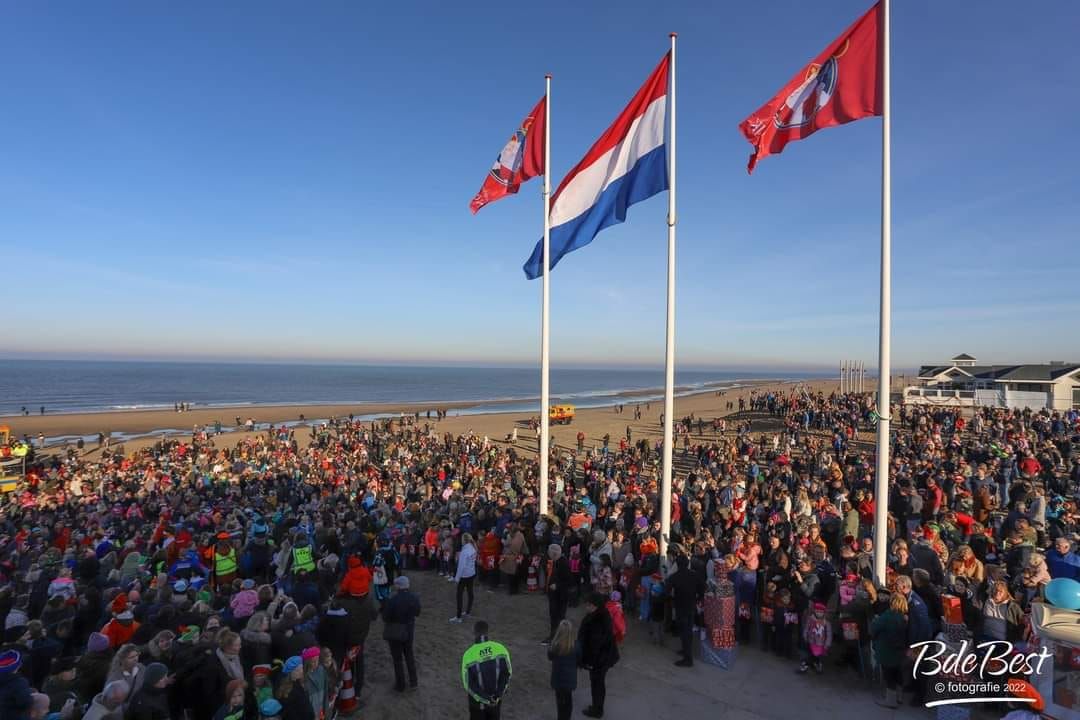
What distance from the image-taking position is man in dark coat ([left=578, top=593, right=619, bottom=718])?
6191mm

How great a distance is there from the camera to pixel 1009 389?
128ft

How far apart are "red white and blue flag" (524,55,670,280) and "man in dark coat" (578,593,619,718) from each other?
6345 millimetres

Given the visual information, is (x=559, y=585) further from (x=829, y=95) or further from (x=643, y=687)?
(x=829, y=95)

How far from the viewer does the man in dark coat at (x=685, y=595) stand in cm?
742

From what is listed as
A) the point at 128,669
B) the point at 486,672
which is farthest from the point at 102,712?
the point at 486,672

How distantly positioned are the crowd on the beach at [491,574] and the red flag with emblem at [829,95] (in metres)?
5.08

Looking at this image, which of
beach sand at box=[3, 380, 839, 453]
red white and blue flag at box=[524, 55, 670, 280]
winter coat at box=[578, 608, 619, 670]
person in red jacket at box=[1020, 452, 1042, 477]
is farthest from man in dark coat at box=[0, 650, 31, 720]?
beach sand at box=[3, 380, 839, 453]

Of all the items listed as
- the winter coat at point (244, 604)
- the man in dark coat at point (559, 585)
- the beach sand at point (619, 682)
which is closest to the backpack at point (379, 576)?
the beach sand at point (619, 682)

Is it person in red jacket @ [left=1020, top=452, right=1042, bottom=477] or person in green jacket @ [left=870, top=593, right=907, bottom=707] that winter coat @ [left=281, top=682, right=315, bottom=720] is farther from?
person in red jacket @ [left=1020, top=452, right=1042, bottom=477]

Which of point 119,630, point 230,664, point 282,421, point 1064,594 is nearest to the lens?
point 1064,594

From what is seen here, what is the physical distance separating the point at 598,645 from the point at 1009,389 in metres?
45.3

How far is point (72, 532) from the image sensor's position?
13.0 m

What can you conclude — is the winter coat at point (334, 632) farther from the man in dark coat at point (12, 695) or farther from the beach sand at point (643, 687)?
the man in dark coat at point (12, 695)

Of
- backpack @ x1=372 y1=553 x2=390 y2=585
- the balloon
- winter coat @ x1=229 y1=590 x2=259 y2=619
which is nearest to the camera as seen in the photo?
the balloon
